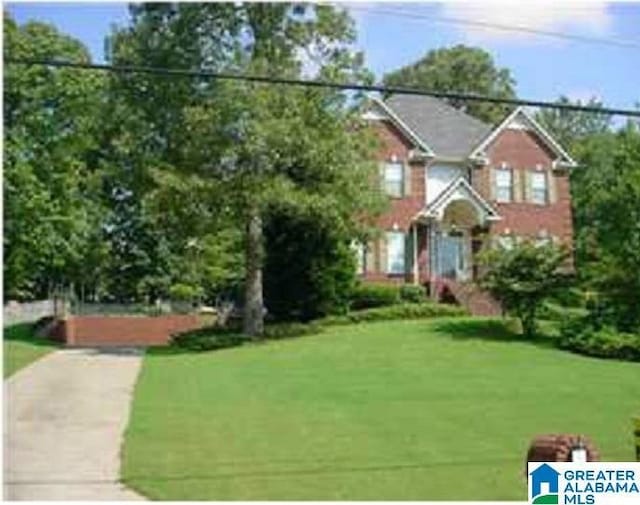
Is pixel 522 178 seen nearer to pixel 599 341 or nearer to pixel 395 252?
pixel 395 252

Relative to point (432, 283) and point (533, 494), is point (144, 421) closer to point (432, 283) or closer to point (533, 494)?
point (533, 494)

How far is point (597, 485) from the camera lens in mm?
12164

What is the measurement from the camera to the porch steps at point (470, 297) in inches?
1578

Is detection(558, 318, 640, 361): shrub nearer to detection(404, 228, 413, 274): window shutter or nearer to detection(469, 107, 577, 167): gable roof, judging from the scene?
detection(404, 228, 413, 274): window shutter

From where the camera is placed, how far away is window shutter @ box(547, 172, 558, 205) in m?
48.7

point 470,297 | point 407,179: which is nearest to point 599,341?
point 470,297

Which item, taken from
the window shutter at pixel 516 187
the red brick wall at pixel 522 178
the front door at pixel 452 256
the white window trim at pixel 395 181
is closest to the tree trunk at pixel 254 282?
the white window trim at pixel 395 181

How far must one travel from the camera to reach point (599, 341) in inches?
1159

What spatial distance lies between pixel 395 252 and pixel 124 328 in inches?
416

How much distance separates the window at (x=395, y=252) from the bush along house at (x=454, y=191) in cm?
4

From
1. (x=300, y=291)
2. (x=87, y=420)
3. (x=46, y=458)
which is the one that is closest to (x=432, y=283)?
(x=300, y=291)

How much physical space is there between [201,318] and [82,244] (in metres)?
6.91

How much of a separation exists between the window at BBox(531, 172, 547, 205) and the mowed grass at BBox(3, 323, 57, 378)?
791 inches

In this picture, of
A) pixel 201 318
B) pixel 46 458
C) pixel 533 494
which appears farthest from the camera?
pixel 201 318
